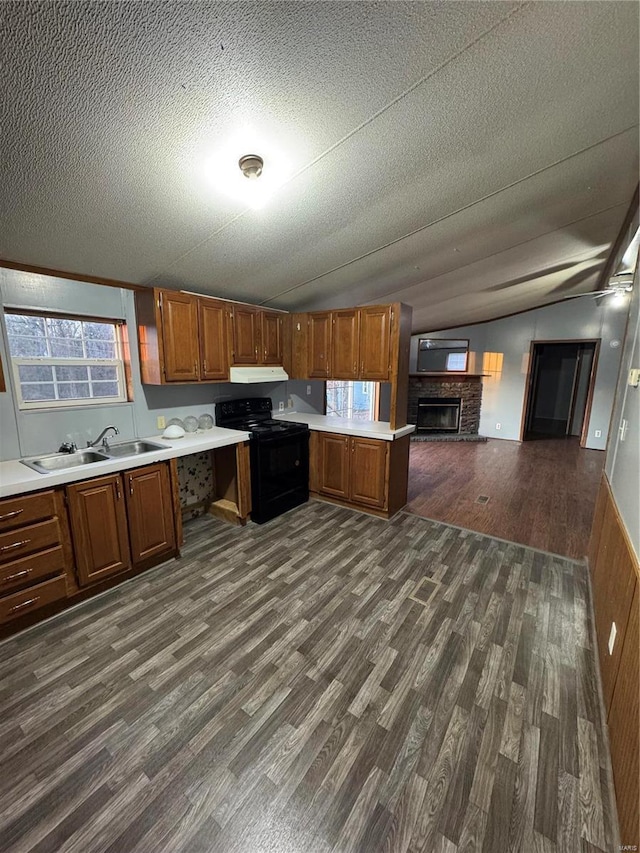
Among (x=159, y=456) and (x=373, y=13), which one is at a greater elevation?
(x=373, y=13)

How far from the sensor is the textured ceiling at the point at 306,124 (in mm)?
1073

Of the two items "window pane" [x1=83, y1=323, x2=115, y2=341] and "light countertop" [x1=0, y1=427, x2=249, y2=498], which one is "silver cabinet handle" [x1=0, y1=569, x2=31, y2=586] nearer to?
"light countertop" [x1=0, y1=427, x2=249, y2=498]

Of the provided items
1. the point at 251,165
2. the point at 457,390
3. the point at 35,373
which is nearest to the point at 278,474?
the point at 35,373

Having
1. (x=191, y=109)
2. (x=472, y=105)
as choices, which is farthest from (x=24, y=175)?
(x=472, y=105)

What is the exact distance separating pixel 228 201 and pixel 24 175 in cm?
92

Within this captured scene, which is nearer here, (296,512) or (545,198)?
(545,198)

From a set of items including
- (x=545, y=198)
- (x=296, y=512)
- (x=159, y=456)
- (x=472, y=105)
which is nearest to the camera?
(x=472, y=105)

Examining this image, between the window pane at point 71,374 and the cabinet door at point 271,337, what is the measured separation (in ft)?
5.45

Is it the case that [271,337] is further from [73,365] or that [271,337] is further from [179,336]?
[73,365]

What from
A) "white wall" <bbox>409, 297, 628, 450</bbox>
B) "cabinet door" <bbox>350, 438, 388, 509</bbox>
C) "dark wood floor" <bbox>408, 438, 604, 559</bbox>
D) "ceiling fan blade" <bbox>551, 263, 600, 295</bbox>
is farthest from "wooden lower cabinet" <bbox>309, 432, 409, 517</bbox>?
"white wall" <bbox>409, 297, 628, 450</bbox>

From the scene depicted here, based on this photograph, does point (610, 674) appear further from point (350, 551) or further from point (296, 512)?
point (296, 512)

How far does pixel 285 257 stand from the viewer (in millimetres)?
2719

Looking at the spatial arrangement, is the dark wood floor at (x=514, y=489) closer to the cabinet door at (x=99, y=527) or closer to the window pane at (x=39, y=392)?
the cabinet door at (x=99, y=527)

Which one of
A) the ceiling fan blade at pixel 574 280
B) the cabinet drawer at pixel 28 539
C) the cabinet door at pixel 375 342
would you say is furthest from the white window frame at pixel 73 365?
the ceiling fan blade at pixel 574 280
